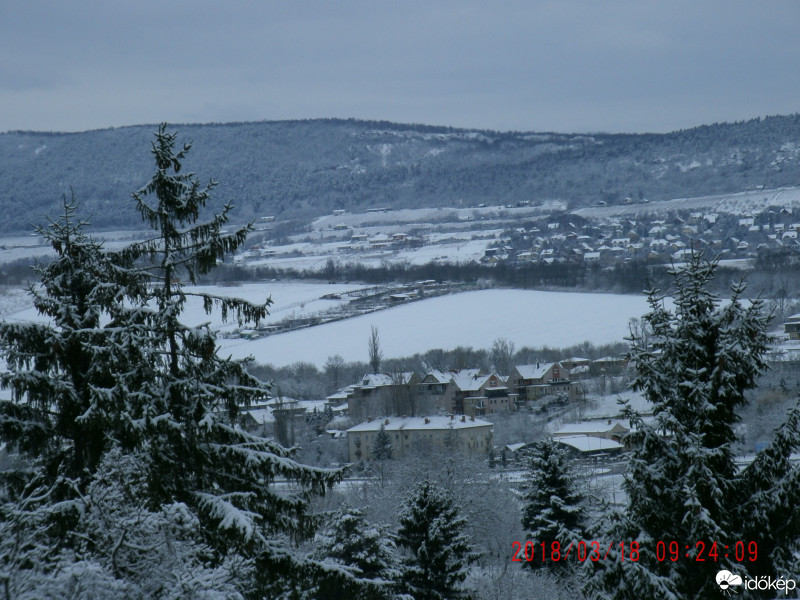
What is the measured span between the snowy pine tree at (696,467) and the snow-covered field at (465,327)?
52128 millimetres

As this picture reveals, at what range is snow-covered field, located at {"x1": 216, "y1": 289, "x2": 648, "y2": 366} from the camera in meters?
67.5

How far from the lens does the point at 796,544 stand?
909cm

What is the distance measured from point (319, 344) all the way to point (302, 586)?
62480 millimetres

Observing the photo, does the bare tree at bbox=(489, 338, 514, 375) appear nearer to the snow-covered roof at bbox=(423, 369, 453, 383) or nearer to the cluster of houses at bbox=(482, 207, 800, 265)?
the snow-covered roof at bbox=(423, 369, 453, 383)

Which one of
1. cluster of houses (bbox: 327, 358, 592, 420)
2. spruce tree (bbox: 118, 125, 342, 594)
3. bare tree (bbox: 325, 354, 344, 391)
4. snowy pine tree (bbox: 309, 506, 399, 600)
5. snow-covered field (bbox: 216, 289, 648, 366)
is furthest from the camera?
snow-covered field (bbox: 216, 289, 648, 366)

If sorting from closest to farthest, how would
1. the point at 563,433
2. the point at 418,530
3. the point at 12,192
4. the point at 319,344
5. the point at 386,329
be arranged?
the point at 418,530
the point at 563,433
the point at 319,344
the point at 386,329
the point at 12,192

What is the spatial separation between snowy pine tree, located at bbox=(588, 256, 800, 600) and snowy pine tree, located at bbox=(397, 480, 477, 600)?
538 cm

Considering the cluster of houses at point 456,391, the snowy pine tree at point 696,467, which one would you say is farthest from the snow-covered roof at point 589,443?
the snowy pine tree at point 696,467

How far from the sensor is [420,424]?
47.5 metres

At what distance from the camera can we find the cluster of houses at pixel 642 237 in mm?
124750

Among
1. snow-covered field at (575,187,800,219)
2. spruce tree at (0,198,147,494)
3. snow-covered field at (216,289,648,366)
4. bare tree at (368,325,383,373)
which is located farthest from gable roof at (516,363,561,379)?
snow-covered field at (575,187,800,219)

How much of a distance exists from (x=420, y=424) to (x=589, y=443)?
10469mm

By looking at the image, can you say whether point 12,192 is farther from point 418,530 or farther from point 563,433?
point 418,530

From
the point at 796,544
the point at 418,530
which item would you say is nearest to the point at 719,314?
the point at 796,544
